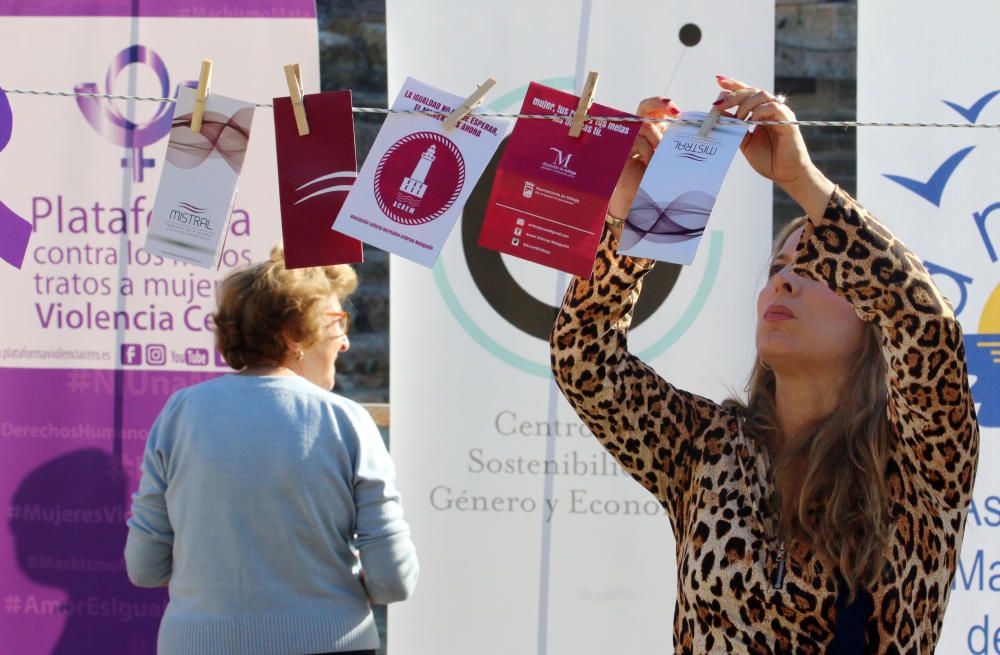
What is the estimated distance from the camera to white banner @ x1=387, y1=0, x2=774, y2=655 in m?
2.45

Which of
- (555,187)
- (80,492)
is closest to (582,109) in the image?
(555,187)

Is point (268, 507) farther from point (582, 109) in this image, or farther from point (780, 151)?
point (780, 151)

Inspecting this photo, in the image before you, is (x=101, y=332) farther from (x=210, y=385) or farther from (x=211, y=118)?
(x=211, y=118)

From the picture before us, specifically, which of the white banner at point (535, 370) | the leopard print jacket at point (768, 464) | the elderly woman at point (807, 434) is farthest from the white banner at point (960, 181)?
the leopard print jacket at point (768, 464)

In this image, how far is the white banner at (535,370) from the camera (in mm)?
2451

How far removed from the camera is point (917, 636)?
4.61 feet

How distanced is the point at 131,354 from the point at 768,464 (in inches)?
63.3

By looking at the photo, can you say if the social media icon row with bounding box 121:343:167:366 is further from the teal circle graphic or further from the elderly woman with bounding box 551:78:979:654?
the elderly woman with bounding box 551:78:979:654

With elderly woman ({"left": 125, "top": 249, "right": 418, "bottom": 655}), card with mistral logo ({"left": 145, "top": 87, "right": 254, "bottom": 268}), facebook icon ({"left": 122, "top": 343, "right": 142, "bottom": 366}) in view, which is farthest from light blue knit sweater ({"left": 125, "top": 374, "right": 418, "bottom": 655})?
facebook icon ({"left": 122, "top": 343, "right": 142, "bottom": 366})

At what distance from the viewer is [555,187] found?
4.88 feet

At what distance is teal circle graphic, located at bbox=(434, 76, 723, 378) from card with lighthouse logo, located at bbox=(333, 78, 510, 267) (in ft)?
3.20

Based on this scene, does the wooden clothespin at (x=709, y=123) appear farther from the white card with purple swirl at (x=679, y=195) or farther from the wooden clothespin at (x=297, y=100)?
the wooden clothespin at (x=297, y=100)

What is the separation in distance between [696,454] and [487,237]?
42 cm

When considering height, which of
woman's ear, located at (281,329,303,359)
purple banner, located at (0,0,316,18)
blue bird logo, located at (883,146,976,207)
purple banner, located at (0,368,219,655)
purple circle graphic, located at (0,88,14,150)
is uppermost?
purple banner, located at (0,0,316,18)
